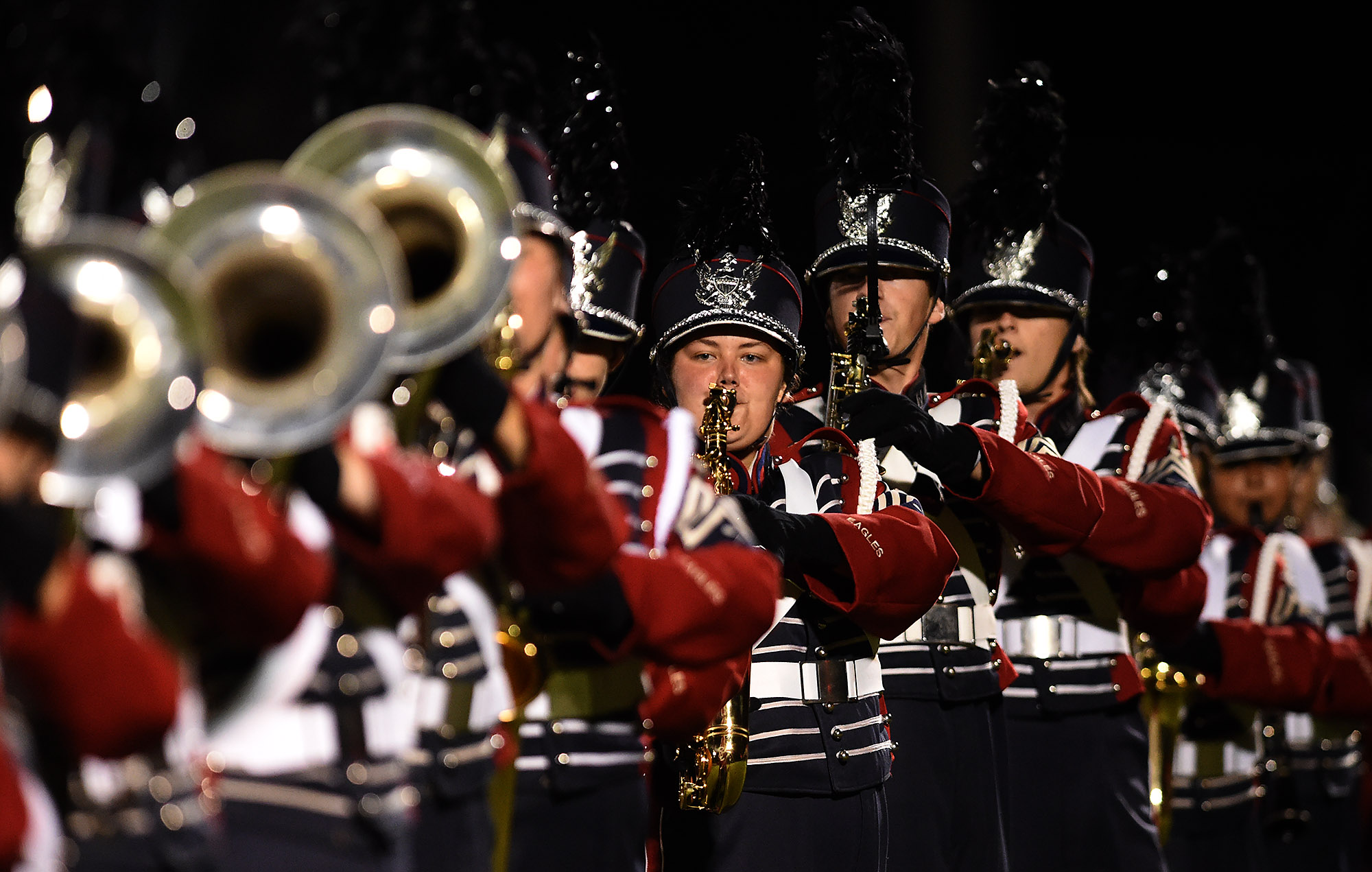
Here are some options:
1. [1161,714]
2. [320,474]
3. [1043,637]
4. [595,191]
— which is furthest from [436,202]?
[1161,714]

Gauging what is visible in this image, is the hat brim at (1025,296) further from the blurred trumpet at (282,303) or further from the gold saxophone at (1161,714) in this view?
the blurred trumpet at (282,303)

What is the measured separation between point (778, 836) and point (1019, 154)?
2792 millimetres

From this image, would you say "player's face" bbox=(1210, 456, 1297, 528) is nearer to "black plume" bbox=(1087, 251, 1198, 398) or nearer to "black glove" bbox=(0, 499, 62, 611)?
"black plume" bbox=(1087, 251, 1198, 398)

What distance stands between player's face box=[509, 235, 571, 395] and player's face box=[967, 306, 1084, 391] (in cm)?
278

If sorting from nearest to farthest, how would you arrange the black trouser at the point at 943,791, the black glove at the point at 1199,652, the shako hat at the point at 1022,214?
1. the black trouser at the point at 943,791
2. the shako hat at the point at 1022,214
3. the black glove at the point at 1199,652

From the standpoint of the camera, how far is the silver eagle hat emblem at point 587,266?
12.3 ft

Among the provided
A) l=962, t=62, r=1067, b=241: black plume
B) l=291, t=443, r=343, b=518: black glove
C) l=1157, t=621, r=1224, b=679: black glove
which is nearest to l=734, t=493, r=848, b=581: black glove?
Result: l=291, t=443, r=343, b=518: black glove

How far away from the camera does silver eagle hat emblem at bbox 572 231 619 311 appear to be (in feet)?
12.3

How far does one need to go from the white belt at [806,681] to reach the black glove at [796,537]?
0.26 meters

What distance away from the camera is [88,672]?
2.00 meters

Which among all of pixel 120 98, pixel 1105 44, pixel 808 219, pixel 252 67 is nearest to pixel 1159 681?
pixel 808 219

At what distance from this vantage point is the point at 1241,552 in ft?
21.9

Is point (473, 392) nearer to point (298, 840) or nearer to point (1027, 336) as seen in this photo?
point (298, 840)

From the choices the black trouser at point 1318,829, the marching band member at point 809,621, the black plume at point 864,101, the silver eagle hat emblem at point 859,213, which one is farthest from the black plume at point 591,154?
the black trouser at point 1318,829
